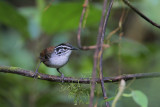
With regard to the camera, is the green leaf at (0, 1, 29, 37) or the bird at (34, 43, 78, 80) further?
the green leaf at (0, 1, 29, 37)

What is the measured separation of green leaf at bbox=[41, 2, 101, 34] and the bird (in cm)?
36

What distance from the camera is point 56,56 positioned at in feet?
13.5

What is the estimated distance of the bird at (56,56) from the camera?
159 inches

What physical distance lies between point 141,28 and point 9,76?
159 inches

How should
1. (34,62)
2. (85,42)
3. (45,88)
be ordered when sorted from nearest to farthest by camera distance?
(45,88) → (34,62) → (85,42)

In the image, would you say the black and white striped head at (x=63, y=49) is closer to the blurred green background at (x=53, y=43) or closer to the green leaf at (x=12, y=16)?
the blurred green background at (x=53, y=43)

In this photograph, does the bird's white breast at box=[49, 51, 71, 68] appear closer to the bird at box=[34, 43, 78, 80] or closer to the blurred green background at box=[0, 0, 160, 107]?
the bird at box=[34, 43, 78, 80]

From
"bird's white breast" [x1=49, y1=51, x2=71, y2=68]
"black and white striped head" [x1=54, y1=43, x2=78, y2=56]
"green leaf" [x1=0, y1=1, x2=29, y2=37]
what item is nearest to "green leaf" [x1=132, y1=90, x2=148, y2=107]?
"bird's white breast" [x1=49, y1=51, x2=71, y2=68]

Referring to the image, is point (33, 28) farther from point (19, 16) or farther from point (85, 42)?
point (85, 42)

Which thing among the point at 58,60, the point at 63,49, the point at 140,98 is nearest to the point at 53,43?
the point at 63,49

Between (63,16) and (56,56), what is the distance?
2.05 feet

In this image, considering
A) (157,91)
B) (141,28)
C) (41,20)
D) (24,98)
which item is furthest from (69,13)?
(141,28)

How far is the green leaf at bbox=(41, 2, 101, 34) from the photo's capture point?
411 centimetres

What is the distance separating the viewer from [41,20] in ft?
14.0
